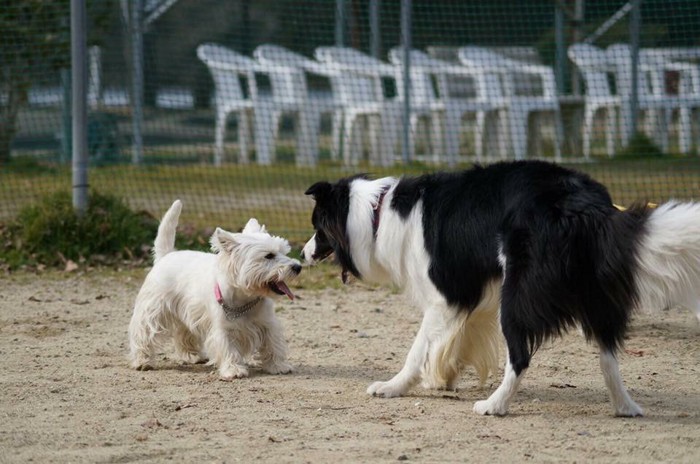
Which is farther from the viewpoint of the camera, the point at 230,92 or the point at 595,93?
the point at 230,92

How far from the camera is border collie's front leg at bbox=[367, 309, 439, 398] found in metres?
4.99

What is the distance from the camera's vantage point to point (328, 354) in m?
6.08

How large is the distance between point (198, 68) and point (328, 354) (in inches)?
355

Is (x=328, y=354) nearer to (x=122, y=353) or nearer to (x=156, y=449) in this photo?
(x=122, y=353)

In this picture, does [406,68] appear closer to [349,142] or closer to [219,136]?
[349,142]

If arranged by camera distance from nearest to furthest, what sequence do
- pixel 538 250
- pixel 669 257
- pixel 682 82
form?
pixel 669 257 → pixel 538 250 → pixel 682 82

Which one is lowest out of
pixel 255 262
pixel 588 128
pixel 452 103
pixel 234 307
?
pixel 234 307

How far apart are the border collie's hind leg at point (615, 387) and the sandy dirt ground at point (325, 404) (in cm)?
6

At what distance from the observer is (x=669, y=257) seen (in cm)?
421

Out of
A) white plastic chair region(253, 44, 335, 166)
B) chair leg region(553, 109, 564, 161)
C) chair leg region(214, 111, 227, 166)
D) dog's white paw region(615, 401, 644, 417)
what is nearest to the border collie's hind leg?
dog's white paw region(615, 401, 644, 417)

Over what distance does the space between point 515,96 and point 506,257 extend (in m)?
10.1

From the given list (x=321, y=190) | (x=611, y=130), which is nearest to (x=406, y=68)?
(x=611, y=130)

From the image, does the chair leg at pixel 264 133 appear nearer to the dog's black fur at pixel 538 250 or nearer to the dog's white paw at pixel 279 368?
the dog's white paw at pixel 279 368

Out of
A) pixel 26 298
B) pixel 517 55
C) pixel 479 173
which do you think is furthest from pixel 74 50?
pixel 517 55
